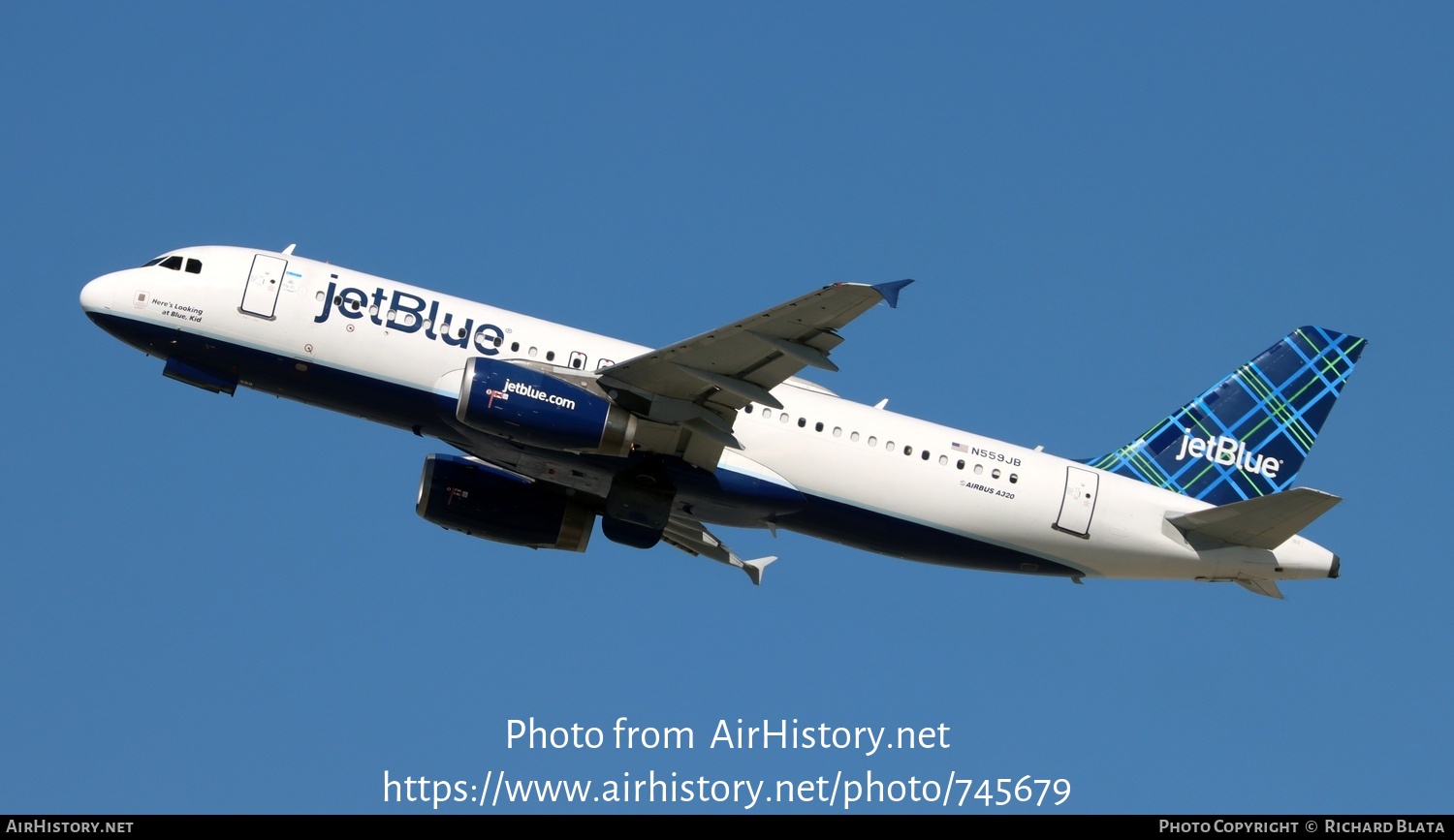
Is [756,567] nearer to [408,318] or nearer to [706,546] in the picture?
[706,546]

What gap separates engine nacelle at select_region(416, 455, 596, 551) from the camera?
39000 mm

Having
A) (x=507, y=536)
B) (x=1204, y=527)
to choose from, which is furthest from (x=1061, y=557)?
(x=507, y=536)

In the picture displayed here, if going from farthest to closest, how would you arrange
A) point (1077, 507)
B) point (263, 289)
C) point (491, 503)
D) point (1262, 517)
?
point (491, 503)
point (1077, 507)
point (1262, 517)
point (263, 289)

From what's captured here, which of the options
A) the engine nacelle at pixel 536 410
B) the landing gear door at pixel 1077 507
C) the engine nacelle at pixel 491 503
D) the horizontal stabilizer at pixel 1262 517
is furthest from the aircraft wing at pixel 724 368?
the horizontal stabilizer at pixel 1262 517

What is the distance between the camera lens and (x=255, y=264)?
35.6 meters

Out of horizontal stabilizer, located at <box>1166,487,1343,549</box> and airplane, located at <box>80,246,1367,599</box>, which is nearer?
airplane, located at <box>80,246,1367,599</box>

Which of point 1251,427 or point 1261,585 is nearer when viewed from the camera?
point 1261,585

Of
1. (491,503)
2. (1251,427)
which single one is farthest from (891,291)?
(1251,427)

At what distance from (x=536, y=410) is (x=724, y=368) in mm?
4018

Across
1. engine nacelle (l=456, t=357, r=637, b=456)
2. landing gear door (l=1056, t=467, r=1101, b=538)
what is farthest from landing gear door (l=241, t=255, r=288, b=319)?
landing gear door (l=1056, t=467, r=1101, b=538)

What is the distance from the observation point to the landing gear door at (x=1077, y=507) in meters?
36.9

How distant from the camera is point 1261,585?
37.2 m

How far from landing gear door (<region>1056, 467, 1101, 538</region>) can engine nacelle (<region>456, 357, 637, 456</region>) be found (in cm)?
1058

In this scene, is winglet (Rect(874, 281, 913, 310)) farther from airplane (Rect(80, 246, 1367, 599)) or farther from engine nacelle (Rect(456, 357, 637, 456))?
engine nacelle (Rect(456, 357, 637, 456))
